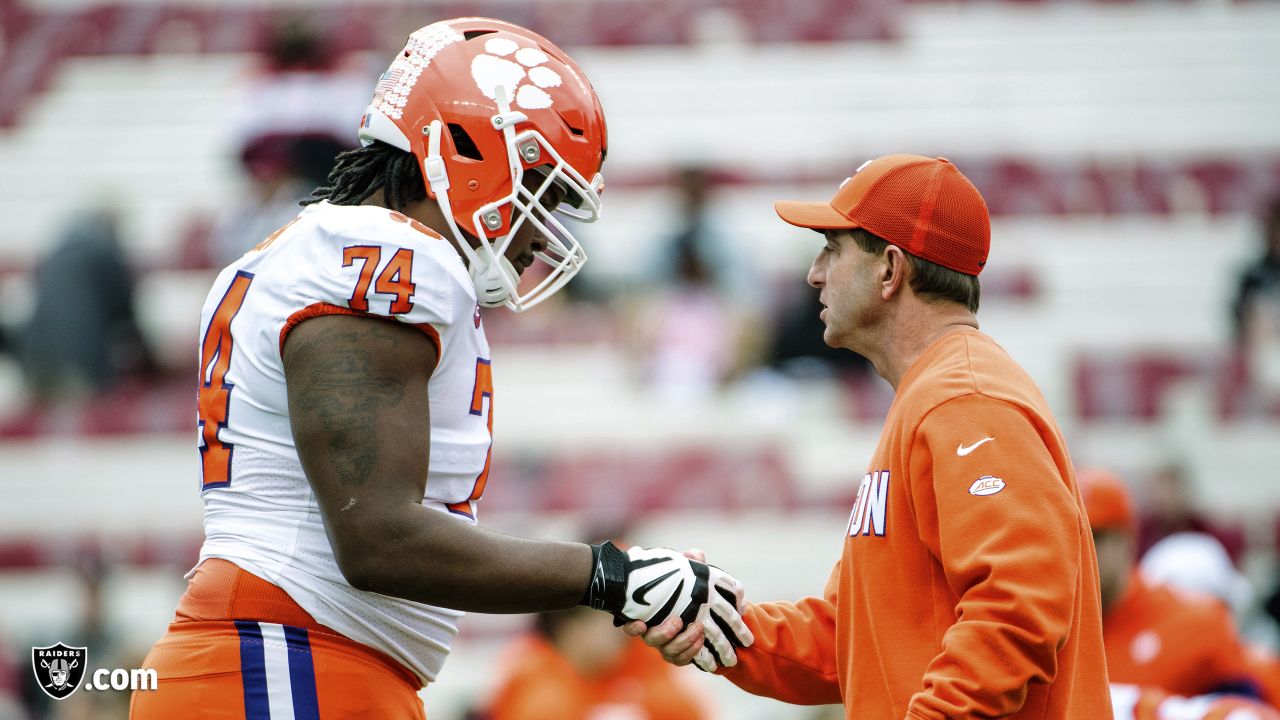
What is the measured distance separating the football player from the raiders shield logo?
546 millimetres

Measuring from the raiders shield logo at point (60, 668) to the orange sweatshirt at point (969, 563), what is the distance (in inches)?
64.5

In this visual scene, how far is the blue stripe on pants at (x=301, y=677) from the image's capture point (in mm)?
2631

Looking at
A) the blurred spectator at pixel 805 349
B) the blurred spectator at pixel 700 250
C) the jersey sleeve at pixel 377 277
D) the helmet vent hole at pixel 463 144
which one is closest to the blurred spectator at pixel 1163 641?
the helmet vent hole at pixel 463 144

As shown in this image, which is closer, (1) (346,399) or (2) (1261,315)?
(1) (346,399)

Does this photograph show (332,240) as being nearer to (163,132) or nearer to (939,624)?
(939,624)

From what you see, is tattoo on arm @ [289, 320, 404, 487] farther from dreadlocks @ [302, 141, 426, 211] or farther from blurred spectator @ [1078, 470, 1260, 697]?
blurred spectator @ [1078, 470, 1260, 697]

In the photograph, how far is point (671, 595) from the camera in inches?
114

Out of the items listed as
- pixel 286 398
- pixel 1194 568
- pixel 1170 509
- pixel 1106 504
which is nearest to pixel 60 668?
pixel 286 398

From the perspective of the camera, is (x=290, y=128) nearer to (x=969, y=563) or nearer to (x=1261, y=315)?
(x=1261, y=315)

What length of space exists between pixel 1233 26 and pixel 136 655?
10.4 meters

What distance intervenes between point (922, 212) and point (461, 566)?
113 centimetres

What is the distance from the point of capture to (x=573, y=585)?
2.74 metres

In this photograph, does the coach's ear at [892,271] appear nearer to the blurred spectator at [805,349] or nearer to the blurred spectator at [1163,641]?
the blurred spectator at [1163,641]

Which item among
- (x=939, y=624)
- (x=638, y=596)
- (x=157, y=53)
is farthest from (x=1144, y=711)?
(x=157, y=53)
